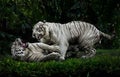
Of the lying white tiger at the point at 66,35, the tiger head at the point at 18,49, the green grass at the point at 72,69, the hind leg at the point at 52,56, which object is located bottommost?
the green grass at the point at 72,69

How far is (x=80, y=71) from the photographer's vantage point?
7070 millimetres

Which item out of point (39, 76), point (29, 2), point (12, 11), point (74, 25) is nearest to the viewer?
point (39, 76)

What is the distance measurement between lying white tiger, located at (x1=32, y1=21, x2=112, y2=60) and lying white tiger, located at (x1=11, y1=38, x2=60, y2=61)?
0.18 meters

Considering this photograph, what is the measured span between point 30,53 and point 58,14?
396 cm

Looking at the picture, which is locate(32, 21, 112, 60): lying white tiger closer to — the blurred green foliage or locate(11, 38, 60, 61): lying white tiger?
locate(11, 38, 60, 61): lying white tiger

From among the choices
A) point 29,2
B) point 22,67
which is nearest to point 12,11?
point 29,2

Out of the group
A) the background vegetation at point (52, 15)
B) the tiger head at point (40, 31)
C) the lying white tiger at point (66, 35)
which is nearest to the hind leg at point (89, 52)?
the lying white tiger at point (66, 35)

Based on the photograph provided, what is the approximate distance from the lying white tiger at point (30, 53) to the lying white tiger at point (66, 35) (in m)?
0.18

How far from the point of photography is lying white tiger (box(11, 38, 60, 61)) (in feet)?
24.5

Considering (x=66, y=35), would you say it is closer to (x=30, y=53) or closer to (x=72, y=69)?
(x=30, y=53)

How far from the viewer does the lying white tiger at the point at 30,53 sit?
745cm

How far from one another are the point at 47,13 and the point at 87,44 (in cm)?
379

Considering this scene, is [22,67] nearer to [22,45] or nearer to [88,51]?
[22,45]

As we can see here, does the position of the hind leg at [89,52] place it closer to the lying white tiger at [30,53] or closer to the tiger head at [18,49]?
the lying white tiger at [30,53]
